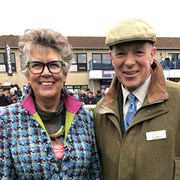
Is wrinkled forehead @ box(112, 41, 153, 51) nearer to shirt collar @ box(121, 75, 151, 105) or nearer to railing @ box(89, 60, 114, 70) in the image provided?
shirt collar @ box(121, 75, 151, 105)

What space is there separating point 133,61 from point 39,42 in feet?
2.71

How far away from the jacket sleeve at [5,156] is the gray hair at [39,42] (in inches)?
20.8

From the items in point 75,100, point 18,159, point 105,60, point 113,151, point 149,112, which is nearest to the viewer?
point 18,159

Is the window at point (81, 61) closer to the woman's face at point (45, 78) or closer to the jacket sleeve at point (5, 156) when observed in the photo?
the woman's face at point (45, 78)

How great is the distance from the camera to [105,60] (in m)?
18.8

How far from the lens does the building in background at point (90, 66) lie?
57.5 feet

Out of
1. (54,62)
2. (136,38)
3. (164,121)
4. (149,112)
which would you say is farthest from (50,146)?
(136,38)

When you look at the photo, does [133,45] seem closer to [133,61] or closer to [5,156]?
[133,61]

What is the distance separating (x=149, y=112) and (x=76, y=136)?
2.28 feet

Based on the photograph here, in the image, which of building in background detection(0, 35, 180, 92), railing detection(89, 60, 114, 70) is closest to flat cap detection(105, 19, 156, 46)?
building in background detection(0, 35, 180, 92)

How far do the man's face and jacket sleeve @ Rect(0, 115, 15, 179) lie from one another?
3.66ft

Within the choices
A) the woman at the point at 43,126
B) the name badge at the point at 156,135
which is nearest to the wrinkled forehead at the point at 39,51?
the woman at the point at 43,126

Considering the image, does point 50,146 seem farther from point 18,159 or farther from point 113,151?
point 113,151

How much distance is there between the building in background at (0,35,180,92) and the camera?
57.5 ft
